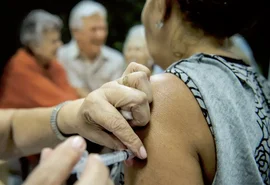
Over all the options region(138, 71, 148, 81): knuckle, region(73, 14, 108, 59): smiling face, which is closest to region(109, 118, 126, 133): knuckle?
region(138, 71, 148, 81): knuckle

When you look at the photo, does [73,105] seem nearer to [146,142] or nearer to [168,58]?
[146,142]

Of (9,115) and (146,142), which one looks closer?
(146,142)

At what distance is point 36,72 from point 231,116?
2097mm

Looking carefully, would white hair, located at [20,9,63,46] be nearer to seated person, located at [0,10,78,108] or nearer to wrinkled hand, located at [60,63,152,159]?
seated person, located at [0,10,78,108]

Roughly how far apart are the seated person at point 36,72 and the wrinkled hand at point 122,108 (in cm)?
175

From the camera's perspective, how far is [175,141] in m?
0.83

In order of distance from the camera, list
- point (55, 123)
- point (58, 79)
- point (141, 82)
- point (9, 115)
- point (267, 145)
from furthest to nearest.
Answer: point (58, 79)
point (9, 115)
point (55, 123)
point (267, 145)
point (141, 82)

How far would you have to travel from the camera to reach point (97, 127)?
2.87 feet

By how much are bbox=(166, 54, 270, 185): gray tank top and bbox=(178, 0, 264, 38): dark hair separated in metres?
0.12

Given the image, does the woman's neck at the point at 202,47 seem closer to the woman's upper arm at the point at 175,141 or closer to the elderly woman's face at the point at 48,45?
the woman's upper arm at the point at 175,141

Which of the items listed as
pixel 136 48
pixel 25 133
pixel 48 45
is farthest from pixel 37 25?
pixel 25 133

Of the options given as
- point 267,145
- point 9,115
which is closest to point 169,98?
point 267,145

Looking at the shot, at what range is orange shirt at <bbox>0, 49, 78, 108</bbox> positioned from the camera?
2.53m

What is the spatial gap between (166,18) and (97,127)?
0.43m
